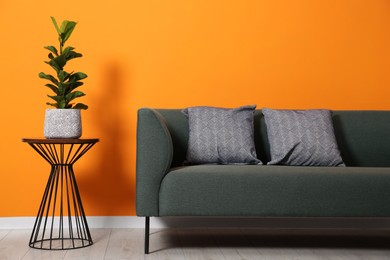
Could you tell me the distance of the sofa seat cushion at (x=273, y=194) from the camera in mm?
3342

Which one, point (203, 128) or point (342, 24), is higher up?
point (342, 24)

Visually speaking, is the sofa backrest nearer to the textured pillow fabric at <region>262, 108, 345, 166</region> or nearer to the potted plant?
the textured pillow fabric at <region>262, 108, 345, 166</region>

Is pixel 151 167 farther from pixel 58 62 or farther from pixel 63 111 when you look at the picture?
pixel 58 62

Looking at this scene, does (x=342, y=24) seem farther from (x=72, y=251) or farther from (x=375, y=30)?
(x=72, y=251)

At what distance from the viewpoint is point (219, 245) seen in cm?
371

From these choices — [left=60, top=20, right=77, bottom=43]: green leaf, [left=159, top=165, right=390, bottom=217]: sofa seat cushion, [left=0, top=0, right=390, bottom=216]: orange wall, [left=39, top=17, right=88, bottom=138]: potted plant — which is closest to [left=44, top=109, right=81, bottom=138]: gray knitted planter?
[left=39, top=17, right=88, bottom=138]: potted plant

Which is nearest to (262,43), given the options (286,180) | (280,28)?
(280,28)

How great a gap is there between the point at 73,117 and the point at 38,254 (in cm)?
81

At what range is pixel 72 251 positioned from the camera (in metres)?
3.50

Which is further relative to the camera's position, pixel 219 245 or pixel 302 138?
pixel 302 138

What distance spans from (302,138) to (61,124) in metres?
1.42

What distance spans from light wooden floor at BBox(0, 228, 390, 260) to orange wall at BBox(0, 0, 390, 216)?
0.45 metres

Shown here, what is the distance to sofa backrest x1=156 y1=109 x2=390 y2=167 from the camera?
13.0ft

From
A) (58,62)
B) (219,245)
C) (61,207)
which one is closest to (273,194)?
(219,245)
